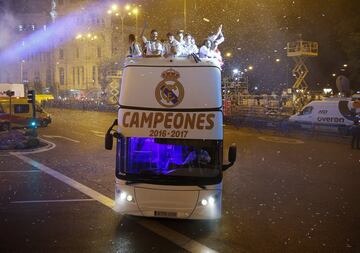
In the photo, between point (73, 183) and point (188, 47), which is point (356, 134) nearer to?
point (188, 47)

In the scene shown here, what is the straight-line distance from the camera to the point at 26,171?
14.4 meters

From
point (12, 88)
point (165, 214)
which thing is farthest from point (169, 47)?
point (12, 88)

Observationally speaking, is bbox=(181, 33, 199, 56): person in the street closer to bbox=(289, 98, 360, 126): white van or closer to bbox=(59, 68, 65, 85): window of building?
bbox=(289, 98, 360, 126): white van

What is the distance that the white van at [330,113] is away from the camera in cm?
2378

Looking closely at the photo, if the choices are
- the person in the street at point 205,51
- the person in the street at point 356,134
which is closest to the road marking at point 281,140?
the person in the street at point 356,134

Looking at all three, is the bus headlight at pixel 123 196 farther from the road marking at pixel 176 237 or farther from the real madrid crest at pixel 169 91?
the real madrid crest at pixel 169 91

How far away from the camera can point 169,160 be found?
768cm

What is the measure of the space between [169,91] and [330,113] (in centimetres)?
1914

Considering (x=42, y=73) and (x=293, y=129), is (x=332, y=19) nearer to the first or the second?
(x=293, y=129)

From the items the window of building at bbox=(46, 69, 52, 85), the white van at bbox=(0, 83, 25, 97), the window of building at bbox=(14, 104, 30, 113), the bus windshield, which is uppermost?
the window of building at bbox=(46, 69, 52, 85)

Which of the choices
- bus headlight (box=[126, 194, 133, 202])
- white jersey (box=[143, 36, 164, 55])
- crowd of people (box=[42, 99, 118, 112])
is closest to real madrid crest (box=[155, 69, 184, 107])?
white jersey (box=[143, 36, 164, 55])

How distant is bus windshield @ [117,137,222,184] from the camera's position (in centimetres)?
749

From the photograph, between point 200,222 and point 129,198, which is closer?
point 129,198

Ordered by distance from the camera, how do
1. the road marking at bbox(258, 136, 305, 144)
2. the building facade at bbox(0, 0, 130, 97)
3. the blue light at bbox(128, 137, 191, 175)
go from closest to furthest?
the blue light at bbox(128, 137, 191, 175), the road marking at bbox(258, 136, 305, 144), the building facade at bbox(0, 0, 130, 97)
